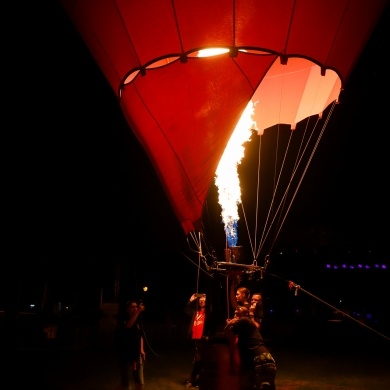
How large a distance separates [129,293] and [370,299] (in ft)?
38.0

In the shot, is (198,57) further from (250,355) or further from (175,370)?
(175,370)

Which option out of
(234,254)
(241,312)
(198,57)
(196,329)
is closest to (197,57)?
(198,57)

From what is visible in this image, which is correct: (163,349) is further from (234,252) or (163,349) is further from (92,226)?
(234,252)

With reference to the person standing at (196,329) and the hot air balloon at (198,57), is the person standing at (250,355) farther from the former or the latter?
the person standing at (196,329)

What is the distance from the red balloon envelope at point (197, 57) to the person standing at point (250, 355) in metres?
1.41

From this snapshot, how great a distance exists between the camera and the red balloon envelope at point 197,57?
414cm

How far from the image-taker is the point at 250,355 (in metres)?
5.12

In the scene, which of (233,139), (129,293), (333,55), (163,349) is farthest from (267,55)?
(129,293)

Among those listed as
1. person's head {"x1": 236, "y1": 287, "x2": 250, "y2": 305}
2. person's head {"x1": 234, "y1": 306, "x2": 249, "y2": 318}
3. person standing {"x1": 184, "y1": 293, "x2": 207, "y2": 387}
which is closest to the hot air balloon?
person's head {"x1": 236, "y1": 287, "x2": 250, "y2": 305}

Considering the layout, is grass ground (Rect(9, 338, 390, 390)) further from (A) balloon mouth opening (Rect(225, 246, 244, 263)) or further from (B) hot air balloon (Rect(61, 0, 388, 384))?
(B) hot air balloon (Rect(61, 0, 388, 384))

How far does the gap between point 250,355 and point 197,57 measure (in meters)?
3.50

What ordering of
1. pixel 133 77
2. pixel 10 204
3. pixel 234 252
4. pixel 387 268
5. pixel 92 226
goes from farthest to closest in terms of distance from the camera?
pixel 387 268 < pixel 92 226 < pixel 10 204 < pixel 234 252 < pixel 133 77

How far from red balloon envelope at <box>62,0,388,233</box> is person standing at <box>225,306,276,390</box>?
141 centimetres

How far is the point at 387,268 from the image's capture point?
20.2 metres
